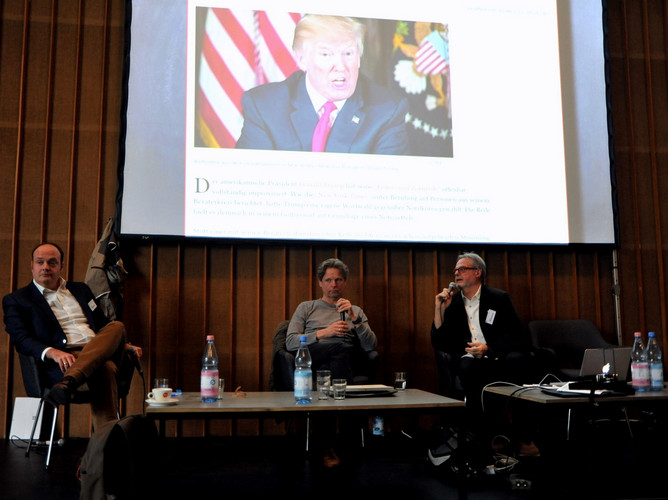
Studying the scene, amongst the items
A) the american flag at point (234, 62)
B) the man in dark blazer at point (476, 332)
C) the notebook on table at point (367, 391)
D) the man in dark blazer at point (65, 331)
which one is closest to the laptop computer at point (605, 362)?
the man in dark blazer at point (476, 332)

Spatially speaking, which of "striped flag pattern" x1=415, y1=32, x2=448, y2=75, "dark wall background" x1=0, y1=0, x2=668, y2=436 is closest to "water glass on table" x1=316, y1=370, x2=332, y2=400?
"dark wall background" x1=0, y1=0, x2=668, y2=436

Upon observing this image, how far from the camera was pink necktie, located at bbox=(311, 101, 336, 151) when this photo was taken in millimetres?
4867

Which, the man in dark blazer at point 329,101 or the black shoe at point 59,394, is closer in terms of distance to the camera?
the black shoe at point 59,394

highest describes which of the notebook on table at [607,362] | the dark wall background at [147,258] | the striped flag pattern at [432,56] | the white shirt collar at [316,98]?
the striped flag pattern at [432,56]

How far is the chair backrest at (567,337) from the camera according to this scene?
480 centimetres

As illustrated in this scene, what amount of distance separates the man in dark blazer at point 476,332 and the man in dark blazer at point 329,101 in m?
1.21

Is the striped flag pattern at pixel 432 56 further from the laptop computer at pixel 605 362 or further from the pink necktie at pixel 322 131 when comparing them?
the laptop computer at pixel 605 362

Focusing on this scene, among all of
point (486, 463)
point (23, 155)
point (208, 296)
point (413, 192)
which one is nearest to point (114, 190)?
point (23, 155)

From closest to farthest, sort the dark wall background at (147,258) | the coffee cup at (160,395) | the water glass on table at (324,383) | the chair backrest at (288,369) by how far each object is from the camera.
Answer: the coffee cup at (160,395)
the water glass on table at (324,383)
the chair backrest at (288,369)
the dark wall background at (147,258)

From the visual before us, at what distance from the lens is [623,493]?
289 centimetres

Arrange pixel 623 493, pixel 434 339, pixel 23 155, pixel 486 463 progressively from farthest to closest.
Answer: pixel 23 155, pixel 434 339, pixel 486 463, pixel 623 493

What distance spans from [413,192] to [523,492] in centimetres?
245

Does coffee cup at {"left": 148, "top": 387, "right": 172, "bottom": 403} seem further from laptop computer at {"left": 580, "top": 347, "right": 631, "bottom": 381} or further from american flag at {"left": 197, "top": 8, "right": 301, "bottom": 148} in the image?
american flag at {"left": 197, "top": 8, "right": 301, "bottom": 148}

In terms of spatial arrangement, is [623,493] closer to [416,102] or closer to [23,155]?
[416,102]
